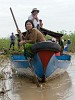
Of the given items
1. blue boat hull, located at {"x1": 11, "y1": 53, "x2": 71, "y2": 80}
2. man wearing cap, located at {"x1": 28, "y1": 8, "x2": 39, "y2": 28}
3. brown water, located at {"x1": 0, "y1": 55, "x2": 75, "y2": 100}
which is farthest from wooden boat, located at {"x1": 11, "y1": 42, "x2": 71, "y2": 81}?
man wearing cap, located at {"x1": 28, "y1": 8, "x2": 39, "y2": 28}

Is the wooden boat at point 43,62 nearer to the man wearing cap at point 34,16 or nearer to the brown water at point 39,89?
the brown water at point 39,89

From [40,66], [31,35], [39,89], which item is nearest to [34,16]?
[31,35]

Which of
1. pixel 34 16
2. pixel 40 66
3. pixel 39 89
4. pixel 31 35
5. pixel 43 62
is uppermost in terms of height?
pixel 34 16

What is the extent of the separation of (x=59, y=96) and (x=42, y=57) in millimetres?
1305

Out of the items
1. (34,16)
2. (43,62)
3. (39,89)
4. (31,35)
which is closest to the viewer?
(39,89)

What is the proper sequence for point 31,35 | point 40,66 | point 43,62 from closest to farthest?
point 43,62, point 40,66, point 31,35

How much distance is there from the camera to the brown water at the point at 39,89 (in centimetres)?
711

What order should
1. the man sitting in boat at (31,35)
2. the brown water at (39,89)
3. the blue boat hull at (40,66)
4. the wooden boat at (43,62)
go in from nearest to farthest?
the brown water at (39,89), the wooden boat at (43,62), the blue boat hull at (40,66), the man sitting in boat at (31,35)

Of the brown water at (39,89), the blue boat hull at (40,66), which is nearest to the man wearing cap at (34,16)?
the blue boat hull at (40,66)

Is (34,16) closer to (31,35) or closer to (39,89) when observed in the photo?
(31,35)

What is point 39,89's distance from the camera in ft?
26.1

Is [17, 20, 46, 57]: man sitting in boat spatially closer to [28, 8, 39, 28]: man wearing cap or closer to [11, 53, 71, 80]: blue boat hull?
[11, 53, 71, 80]: blue boat hull

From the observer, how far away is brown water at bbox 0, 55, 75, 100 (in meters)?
7.11

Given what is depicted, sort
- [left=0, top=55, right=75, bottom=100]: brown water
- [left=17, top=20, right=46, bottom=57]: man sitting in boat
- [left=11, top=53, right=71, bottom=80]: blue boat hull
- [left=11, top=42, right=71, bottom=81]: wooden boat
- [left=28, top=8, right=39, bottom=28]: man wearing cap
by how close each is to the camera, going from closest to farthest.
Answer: [left=0, top=55, right=75, bottom=100]: brown water → [left=11, top=42, right=71, bottom=81]: wooden boat → [left=11, top=53, right=71, bottom=80]: blue boat hull → [left=17, top=20, right=46, bottom=57]: man sitting in boat → [left=28, top=8, right=39, bottom=28]: man wearing cap
